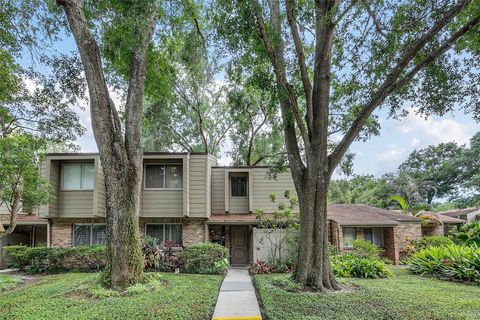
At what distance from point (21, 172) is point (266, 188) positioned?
31.9 ft

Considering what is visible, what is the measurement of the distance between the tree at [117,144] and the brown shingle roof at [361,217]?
34.6ft

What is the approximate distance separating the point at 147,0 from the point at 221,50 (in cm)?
223

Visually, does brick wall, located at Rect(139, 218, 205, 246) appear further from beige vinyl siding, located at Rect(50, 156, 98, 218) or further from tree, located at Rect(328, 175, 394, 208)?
tree, located at Rect(328, 175, 394, 208)

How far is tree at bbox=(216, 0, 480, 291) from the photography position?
8.22 metres

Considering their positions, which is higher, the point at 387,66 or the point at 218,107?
the point at 218,107

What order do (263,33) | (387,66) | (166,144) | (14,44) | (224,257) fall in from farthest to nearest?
(166,144) → (224,257) → (14,44) → (387,66) → (263,33)

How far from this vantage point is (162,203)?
1453cm

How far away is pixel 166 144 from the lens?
2250 cm

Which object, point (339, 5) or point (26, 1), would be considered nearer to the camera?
point (339, 5)

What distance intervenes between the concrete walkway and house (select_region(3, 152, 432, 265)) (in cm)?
369

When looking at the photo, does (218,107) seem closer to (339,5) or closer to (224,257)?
(224,257)

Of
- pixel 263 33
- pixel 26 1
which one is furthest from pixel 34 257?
pixel 263 33

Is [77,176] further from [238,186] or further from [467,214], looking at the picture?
[467,214]

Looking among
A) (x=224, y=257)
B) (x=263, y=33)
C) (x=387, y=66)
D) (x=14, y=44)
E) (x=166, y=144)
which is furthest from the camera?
(x=166, y=144)
